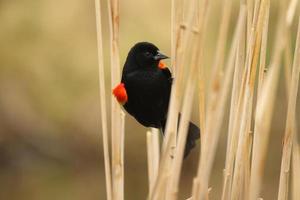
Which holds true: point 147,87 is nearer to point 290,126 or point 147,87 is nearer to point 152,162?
point 152,162

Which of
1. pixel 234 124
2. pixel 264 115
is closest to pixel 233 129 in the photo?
pixel 234 124

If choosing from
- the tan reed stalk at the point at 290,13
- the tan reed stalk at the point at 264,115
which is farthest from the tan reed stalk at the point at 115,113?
the tan reed stalk at the point at 290,13

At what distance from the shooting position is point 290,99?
2.16 metres

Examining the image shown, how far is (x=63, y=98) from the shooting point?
5738 millimetres

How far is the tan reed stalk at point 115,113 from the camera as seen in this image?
2.22 metres

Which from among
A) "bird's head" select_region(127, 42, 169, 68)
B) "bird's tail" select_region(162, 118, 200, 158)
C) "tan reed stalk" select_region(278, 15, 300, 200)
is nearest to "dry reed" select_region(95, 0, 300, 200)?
"tan reed stalk" select_region(278, 15, 300, 200)

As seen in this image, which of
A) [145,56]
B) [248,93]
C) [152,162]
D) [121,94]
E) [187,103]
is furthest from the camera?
[145,56]

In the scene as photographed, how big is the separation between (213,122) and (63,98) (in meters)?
3.81

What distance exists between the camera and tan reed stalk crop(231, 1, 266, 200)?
2.18m

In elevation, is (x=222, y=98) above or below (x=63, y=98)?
above

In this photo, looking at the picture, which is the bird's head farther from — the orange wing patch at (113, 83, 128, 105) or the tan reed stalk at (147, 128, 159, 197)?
the tan reed stalk at (147, 128, 159, 197)

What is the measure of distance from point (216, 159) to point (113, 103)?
3189 mm

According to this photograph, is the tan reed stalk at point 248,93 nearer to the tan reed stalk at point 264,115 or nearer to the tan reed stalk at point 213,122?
the tan reed stalk at point 264,115

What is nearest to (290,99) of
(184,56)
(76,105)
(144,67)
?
(184,56)
